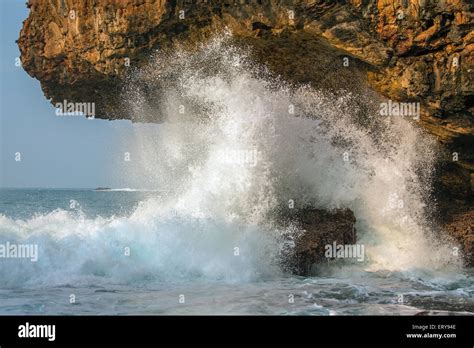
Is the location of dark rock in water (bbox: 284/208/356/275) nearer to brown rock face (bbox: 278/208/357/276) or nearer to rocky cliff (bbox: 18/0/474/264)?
brown rock face (bbox: 278/208/357/276)

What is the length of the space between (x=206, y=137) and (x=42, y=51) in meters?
4.38

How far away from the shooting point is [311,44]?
9.51 m

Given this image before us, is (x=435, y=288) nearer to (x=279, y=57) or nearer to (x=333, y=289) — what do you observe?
(x=333, y=289)

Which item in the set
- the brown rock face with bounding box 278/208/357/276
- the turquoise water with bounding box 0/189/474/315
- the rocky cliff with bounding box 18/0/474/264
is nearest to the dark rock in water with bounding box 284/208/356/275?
the brown rock face with bounding box 278/208/357/276

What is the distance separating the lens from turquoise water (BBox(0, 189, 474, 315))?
7.33 m

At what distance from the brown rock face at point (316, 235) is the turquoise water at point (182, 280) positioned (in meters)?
0.31

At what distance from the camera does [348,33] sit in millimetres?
8633

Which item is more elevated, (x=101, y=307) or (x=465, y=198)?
(x=465, y=198)

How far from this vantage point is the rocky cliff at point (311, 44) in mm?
8203

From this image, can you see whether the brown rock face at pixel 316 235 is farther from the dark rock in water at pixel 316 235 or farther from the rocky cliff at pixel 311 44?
the rocky cliff at pixel 311 44

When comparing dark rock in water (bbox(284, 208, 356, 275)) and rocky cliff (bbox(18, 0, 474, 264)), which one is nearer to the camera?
rocky cliff (bbox(18, 0, 474, 264))

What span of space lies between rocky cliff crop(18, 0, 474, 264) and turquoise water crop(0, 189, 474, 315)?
9.41 ft
